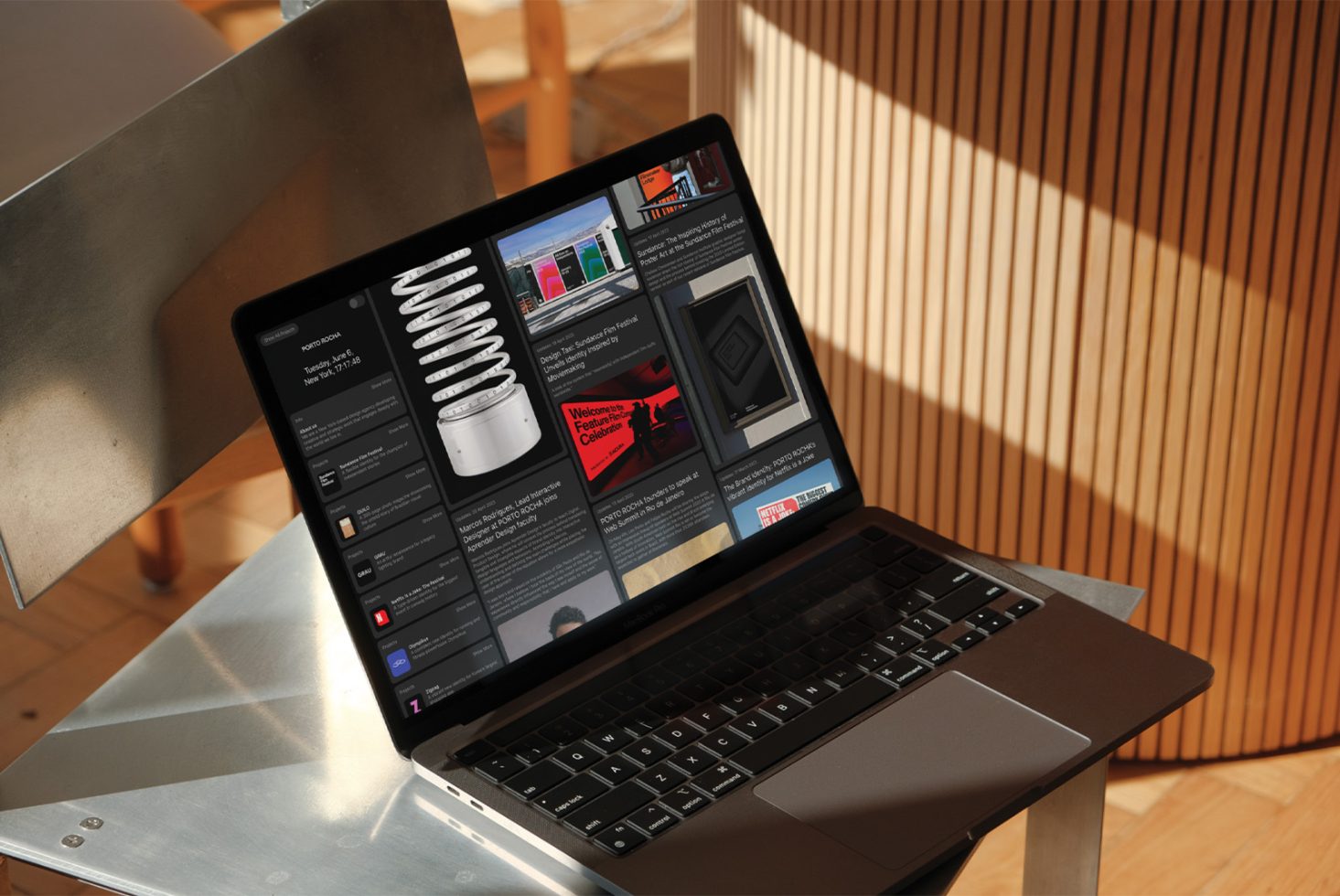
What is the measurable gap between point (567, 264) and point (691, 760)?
0.22m

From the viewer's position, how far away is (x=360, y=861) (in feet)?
1.95

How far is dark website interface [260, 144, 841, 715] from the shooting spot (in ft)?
2.07

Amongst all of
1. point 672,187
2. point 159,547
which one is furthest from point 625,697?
point 159,547

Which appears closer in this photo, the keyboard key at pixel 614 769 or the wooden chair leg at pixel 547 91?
the keyboard key at pixel 614 769

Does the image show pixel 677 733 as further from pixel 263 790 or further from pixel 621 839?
pixel 263 790

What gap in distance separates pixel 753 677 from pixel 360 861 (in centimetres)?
18

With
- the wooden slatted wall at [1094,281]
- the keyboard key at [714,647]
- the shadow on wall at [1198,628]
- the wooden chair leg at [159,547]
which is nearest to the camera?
the keyboard key at [714,647]

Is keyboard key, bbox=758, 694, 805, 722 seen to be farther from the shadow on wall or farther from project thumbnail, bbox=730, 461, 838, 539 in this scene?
the shadow on wall

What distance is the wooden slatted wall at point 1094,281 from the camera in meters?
1.08

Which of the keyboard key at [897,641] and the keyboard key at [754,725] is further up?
the keyboard key at [754,725]

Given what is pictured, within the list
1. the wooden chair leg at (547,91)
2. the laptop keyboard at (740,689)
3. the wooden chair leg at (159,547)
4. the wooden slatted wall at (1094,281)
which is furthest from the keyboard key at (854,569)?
the wooden chair leg at (547,91)

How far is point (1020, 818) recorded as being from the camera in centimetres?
132

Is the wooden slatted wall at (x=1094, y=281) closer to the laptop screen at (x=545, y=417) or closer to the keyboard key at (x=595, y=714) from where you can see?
the laptop screen at (x=545, y=417)

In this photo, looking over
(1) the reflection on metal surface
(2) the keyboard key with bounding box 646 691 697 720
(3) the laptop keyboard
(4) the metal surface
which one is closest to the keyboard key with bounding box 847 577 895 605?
(3) the laptop keyboard
